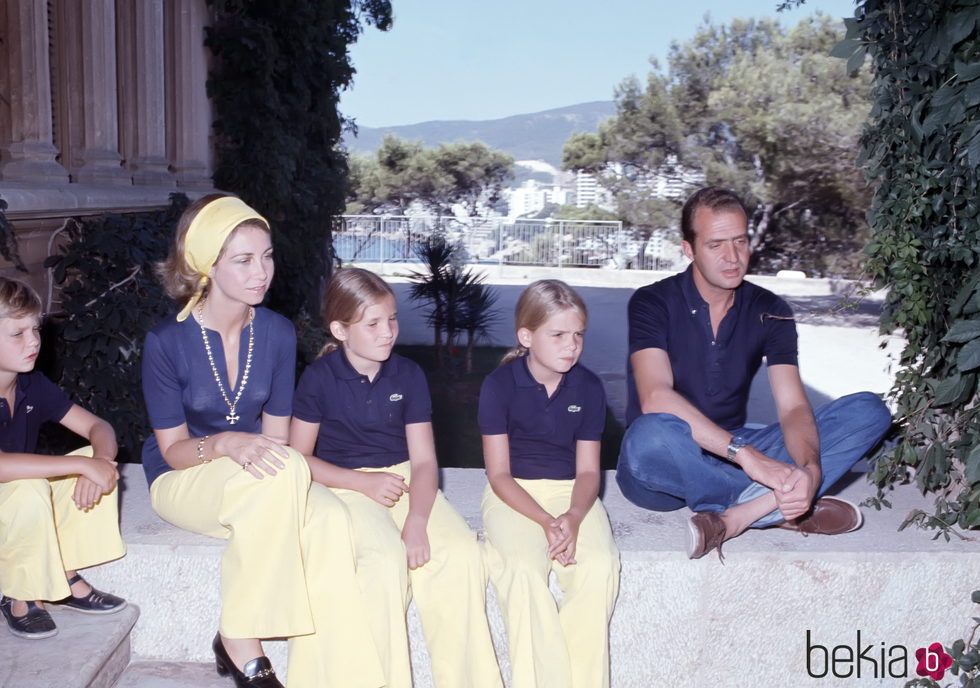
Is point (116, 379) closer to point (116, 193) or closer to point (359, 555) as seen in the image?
point (116, 193)

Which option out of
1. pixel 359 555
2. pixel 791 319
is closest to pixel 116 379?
pixel 359 555

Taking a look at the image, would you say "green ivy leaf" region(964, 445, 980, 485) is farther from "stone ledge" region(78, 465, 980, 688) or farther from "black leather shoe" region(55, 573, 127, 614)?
"black leather shoe" region(55, 573, 127, 614)

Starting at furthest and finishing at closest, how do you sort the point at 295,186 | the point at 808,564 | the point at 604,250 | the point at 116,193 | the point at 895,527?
the point at 604,250 < the point at 295,186 < the point at 116,193 < the point at 895,527 < the point at 808,564

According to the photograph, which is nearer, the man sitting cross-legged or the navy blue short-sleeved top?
the navy blue short-sleeved top

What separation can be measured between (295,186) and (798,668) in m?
7.24

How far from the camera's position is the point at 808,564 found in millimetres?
2566

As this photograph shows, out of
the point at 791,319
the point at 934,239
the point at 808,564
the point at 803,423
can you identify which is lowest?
the point at 808,564

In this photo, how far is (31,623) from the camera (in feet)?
7.70

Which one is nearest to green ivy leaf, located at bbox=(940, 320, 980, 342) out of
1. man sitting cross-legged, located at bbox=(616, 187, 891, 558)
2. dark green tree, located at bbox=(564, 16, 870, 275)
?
man sitting cross-legged, located at bbox=(616, 187, 891, 558)

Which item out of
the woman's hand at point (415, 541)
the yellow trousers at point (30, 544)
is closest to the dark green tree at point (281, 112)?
the yellow trousers at point (30, 544)

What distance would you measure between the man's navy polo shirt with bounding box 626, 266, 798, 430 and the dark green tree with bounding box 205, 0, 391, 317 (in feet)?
19.7

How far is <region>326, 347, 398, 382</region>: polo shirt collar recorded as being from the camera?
267 centimetres

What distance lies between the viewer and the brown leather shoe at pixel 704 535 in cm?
249

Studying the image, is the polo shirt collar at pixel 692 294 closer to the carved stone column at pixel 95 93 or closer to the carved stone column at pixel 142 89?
the carved stone column at pixel 95 93
